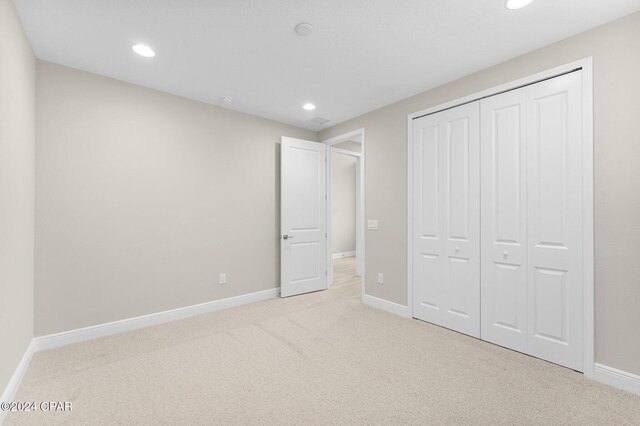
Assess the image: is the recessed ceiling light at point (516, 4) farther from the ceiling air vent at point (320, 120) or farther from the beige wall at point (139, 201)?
the beige wall at point (139, 201)

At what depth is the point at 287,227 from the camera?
4.23m

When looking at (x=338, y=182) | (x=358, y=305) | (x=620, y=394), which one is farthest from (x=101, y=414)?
(x=338, y=182)

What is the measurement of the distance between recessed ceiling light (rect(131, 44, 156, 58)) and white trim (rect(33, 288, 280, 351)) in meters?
2.58

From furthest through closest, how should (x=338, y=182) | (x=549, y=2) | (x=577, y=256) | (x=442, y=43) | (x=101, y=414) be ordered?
(x=338, y=182) → (x=442, y=43) → (x=577, y=256) → (x=549, y=2) → (x=101, y=414)

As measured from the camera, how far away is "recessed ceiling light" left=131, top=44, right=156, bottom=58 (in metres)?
2.39

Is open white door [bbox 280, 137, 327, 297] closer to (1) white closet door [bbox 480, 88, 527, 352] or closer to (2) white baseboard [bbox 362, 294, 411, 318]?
(2) white baseboard [bbox 362, 294, 411, 318]

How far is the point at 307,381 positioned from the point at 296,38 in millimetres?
2599

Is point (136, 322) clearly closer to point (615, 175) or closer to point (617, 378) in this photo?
point (617, 378)

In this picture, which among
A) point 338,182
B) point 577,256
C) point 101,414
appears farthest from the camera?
point 338,182

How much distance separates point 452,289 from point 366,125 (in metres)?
2.34

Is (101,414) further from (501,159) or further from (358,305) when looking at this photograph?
(501,159)

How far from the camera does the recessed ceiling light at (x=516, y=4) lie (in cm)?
189

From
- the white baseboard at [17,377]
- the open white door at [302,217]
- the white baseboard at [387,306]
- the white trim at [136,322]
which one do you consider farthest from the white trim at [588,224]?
the white baseboard at [17,377]
